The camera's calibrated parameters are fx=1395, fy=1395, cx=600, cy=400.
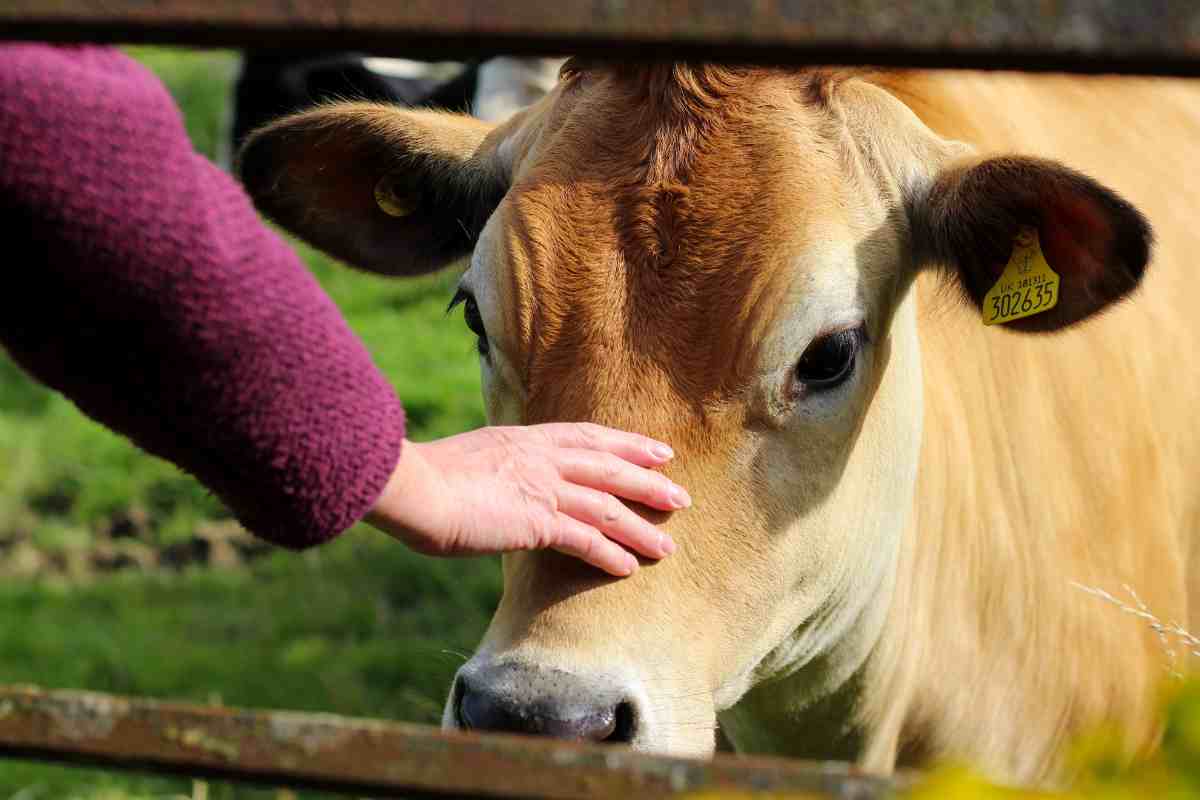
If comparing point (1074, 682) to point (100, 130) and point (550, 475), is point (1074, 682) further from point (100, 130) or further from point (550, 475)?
point (100, 130)

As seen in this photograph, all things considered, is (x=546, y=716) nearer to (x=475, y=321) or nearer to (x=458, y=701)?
(x=458, y=701)

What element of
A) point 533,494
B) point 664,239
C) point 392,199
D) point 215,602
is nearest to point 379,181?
point 392,199

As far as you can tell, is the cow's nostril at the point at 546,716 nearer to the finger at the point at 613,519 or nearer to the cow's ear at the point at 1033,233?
the finger at the point at 613,519

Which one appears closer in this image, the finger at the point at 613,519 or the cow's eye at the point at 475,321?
the finger at the point at 613,519

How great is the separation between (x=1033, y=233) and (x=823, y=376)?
18.9 inches

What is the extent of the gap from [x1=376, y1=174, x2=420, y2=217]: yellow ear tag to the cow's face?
0.52 m

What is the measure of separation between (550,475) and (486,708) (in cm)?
38

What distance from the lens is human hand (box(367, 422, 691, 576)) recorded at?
167 centimetres

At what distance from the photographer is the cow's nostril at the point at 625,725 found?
2064 millimetres

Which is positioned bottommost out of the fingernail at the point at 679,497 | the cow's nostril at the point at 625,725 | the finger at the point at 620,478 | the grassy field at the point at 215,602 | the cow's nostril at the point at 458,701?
the grassy field at the point at 215,602

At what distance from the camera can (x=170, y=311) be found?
1.33m

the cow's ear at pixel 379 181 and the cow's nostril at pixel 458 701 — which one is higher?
the cow's ear at pixel 379 181

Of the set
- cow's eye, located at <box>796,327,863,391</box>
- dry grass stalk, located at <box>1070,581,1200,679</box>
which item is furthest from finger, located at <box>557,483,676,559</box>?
dry grass stalk, located at <box>1070,581,1200,679</box>

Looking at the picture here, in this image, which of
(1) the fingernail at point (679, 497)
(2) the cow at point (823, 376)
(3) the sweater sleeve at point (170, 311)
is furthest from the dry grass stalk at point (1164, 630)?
(3) the sweater sleeve at point (170, 311)
